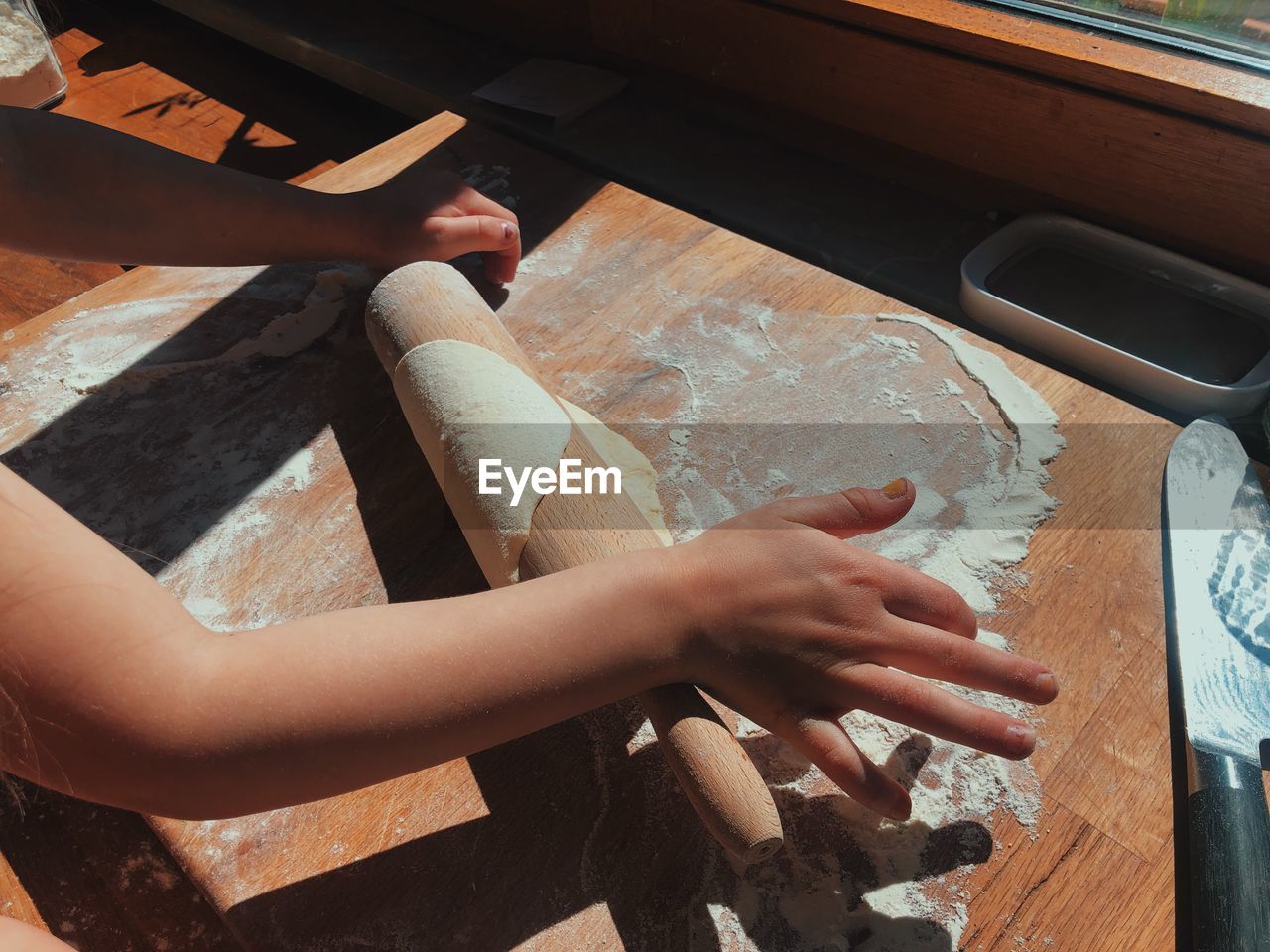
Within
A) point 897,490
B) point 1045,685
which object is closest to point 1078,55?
point 897,490

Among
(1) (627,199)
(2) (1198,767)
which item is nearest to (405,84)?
(1) (627,199)

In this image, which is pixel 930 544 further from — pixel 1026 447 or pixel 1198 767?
pixel 1198 767

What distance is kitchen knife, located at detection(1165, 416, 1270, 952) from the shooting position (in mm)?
664

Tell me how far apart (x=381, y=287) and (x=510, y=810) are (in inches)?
25.0

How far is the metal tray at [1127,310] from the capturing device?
41.6 inches

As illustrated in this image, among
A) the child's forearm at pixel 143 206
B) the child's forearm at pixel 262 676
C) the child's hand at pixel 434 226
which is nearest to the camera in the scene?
the child's forearm at pixel 262 676

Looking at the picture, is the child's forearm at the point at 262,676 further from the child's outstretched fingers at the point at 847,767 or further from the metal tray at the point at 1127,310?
the metal tray at the point at 1127,310

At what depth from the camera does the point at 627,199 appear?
1.39 metres

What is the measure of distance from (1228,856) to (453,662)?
2.03 ft

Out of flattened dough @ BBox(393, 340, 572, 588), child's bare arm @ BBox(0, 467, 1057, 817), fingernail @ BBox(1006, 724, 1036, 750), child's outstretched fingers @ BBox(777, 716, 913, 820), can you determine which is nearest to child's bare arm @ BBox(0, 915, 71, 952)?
child's bare arm @ BBox(0, 467, 1057, 817)

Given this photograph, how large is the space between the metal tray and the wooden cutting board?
0.19ft

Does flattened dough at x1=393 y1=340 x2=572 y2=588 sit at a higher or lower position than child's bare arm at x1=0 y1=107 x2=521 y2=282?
lower

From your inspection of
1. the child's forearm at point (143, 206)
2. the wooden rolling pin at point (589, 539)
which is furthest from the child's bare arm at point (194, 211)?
the wooden rolling pin at point (589, 539)

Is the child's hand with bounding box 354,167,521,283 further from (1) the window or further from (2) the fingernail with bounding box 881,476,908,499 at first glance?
(1) the window
